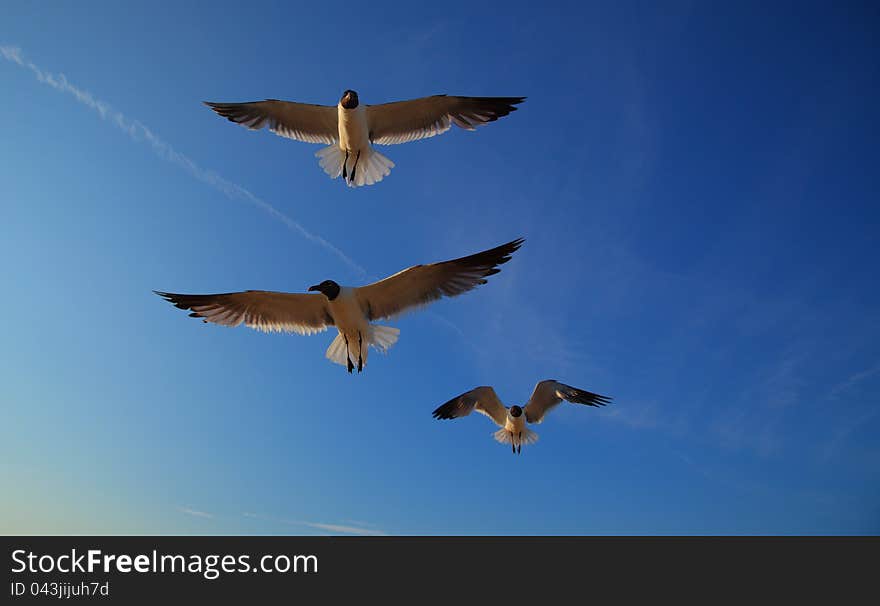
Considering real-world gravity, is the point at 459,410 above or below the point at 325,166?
below

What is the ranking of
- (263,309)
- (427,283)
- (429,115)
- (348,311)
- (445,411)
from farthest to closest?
(445,411)
(429,115)
(263,309)
(348,311)
(427,283)

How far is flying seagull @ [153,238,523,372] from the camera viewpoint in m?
6.23

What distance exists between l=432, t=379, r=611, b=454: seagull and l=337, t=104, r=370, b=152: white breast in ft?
16.3

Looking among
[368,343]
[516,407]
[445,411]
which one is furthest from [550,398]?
[368,343]

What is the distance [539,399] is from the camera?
35.9 ft

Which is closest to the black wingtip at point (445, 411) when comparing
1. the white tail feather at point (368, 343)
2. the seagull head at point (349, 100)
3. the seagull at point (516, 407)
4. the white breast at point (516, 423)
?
the seagull at point (516, 407)

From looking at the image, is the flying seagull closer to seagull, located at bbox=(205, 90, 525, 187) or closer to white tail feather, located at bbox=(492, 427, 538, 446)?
seagull, located at bbox=(205, 90, 525, 187)

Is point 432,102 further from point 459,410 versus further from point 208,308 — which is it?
point 459,410

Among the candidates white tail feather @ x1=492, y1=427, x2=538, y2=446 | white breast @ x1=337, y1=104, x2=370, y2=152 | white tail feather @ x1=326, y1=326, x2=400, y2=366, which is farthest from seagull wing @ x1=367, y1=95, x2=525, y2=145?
white tail feather @ x1=492, y1=427, x2=538, y2=446

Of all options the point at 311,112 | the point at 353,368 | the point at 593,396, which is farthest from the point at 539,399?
the point at 311,112

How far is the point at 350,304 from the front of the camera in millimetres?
6566

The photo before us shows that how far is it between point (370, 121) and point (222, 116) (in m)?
2.05

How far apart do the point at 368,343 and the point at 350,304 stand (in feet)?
1.68

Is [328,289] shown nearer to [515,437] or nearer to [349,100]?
[349,100]
